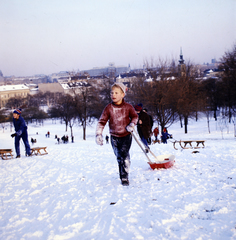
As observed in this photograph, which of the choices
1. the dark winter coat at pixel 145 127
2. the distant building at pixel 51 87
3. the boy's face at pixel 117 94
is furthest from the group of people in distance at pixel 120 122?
the distant building at pixel 51 87

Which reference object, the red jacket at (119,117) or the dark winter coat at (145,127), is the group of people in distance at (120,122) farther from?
the dark winter coat at (145,127)

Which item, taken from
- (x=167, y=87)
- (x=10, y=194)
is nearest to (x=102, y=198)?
(x=10, y=194)

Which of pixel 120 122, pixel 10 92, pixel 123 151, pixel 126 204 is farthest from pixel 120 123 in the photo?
pixel 10 92

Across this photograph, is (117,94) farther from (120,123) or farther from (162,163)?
(162,163)

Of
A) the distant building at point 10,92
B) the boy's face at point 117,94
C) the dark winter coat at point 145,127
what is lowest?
the dark winter coat at point 145,127

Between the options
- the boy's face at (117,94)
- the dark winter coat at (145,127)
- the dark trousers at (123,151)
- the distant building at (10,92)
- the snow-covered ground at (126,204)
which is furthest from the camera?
the distant building at (10,92)

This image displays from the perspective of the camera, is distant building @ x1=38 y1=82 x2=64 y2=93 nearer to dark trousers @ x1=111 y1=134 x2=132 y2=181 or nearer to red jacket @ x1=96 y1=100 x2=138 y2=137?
red jacket @ x1=96 y1=100 x2=138 y2=137

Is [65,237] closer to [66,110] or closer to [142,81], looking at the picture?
[142,81]

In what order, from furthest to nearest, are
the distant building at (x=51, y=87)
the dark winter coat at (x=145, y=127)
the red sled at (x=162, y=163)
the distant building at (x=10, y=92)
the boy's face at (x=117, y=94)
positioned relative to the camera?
the distant building at (x=51, y=87), the distant building at (x=10, y=92), the dark winter coat at (x=145, y=127), the red sled at (x=162, y=163), the boy's face at (x=117, y=94)

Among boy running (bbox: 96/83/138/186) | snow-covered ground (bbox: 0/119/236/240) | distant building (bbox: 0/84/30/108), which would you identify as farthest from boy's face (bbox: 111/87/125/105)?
distant building (bbox: 0/84/30/108)

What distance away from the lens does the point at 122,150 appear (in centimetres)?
539

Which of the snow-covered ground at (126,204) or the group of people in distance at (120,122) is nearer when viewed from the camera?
the snow-covered ground at (126,204)

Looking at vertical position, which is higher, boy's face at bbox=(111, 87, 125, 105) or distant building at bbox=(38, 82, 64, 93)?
distant building at bbox=(38, 82, 64, 93)

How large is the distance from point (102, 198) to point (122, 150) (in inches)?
49.3
